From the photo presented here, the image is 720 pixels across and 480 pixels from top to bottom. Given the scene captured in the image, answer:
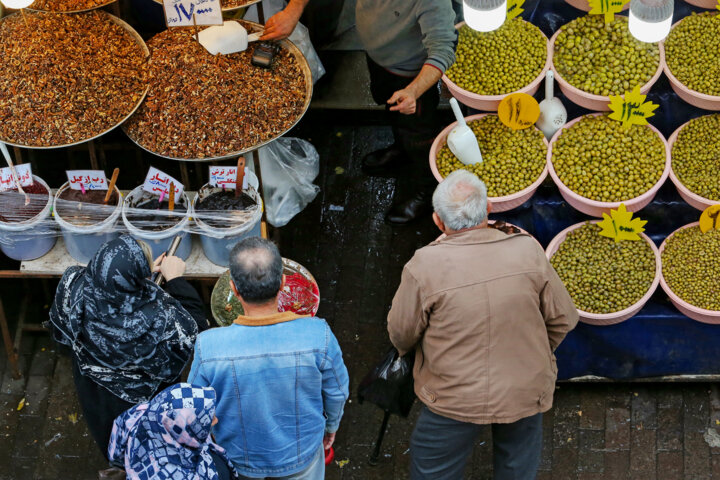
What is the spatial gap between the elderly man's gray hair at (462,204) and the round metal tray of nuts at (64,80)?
5.08 ft

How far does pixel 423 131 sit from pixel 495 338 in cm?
175

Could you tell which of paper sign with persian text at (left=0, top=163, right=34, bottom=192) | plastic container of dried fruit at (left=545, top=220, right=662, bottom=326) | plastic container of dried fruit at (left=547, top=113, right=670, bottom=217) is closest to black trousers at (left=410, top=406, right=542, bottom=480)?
plastic container of dried fruit at (left=545, top=220, right=662, bottom=326)

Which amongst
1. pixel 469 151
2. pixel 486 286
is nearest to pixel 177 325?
pixel 486 286

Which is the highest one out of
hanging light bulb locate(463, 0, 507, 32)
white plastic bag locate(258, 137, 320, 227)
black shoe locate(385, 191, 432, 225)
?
hanging light bulb locate(463, 0, 507, 32)

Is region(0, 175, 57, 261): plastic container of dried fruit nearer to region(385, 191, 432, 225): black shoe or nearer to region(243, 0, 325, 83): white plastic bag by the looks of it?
region(243, 0, 325, 83): white plastic bag

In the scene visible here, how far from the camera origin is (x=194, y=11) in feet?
12.3

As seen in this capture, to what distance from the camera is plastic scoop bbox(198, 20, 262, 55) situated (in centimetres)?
391

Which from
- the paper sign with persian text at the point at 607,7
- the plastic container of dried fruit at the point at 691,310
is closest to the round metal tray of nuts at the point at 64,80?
the paper sign with persian text at the point at 607,7

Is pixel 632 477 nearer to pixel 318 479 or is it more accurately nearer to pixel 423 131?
pixel 318 479

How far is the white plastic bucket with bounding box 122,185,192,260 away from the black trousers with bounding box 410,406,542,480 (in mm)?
1300

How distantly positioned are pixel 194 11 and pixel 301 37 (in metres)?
0.84

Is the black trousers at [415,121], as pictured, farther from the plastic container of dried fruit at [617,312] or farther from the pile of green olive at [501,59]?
the plastic container of dried fruit at [617,312]

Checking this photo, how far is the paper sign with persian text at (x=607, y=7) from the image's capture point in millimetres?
3783

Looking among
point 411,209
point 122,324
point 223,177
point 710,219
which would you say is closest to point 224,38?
point 223,177
